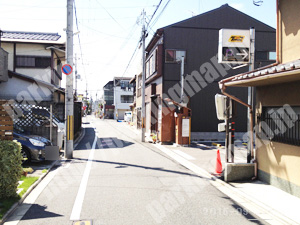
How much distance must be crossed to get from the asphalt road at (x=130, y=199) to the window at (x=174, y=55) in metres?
10.3

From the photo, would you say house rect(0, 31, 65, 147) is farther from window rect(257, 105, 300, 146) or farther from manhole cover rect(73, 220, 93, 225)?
window rect(257, 105, 300, 146)

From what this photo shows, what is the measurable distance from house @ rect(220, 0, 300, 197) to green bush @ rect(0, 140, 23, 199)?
577cm

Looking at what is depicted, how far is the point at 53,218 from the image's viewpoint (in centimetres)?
484

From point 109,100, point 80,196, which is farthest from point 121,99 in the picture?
point 80,196

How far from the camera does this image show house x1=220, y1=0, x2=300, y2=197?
643cm

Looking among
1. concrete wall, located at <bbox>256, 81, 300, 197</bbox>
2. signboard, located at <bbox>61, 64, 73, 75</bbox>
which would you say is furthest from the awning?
signboard, located at <bbox>61, 64, 73, 75</bbox>

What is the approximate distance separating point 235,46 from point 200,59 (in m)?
9.33

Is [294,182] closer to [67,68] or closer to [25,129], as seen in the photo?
[67,68]

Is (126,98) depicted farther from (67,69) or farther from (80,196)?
(80,196)

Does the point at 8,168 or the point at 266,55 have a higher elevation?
the point at 266,55

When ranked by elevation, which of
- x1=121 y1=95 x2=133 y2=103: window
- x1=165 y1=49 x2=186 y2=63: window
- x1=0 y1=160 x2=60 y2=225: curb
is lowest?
x1=0 y1=160 x2=60 y2=225: curb

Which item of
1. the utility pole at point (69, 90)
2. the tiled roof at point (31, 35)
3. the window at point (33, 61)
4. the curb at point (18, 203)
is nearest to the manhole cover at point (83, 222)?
the curb at point (18, 203)

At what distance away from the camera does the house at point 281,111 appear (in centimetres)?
643

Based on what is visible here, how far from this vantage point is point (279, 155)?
705 cm
